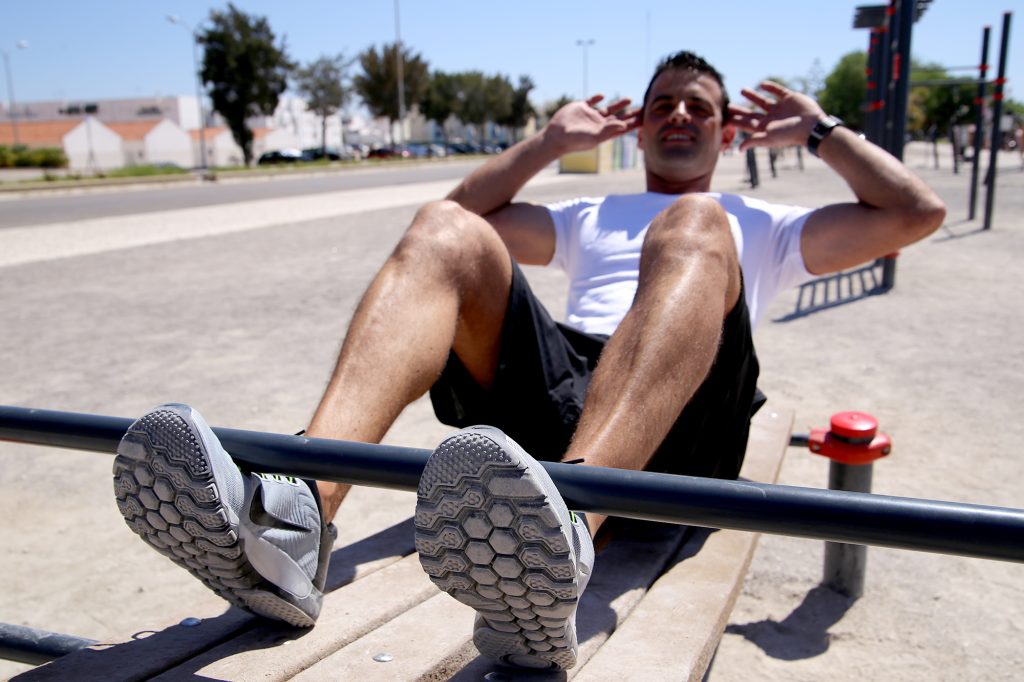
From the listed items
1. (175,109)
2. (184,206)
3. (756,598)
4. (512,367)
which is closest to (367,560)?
(512,367)

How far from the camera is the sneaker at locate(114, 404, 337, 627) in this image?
1313 mm

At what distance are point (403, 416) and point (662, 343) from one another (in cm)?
269

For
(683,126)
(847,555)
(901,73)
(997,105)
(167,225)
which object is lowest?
(847,555)

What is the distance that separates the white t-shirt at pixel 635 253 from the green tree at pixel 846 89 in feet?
224

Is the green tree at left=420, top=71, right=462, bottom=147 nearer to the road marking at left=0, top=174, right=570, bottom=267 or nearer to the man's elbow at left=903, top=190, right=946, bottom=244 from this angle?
the road marking at left=0, top=174, right=570, bottom=267

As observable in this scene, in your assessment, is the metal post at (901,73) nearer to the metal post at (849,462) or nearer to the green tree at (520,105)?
the metal post at (849,462)

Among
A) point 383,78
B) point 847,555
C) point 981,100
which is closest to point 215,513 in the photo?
point 847,555

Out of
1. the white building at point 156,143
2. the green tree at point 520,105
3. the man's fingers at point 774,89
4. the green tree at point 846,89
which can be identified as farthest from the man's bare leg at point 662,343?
the green tree at point 520,105

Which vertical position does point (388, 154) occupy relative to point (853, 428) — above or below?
above

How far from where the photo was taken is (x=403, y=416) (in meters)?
4.18

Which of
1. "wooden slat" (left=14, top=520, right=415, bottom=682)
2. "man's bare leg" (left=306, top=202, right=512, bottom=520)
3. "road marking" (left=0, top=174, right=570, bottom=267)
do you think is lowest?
"road marking" (left=0, top=174, right=570, bottom=267)

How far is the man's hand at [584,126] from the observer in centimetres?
→ 284

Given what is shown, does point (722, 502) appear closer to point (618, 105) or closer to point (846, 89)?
point (618, 105)

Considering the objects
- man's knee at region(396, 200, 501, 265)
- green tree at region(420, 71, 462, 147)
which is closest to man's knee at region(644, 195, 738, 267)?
man's knee at region(396, 200, 501, 265)
